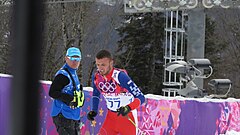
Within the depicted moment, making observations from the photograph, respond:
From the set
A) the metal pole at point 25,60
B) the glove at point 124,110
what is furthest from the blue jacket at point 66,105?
the metal pole at point 25,60

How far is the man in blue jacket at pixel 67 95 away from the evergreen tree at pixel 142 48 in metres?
15.4

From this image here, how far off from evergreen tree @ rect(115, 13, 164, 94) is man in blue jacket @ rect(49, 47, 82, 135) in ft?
50.6

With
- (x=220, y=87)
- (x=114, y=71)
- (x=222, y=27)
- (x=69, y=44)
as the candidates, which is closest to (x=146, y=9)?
(x=220, y=87)

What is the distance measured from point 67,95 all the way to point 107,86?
32 centimetres

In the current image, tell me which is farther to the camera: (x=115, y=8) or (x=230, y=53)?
(x=230, y=53)

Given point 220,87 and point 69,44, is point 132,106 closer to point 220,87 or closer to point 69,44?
point 220,87

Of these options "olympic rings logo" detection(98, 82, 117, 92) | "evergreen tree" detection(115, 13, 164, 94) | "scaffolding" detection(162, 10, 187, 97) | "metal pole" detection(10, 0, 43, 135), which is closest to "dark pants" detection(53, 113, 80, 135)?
"olympic rings logo" detection(98, 82, 117, 92)

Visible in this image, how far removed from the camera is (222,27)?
2009 centimetres

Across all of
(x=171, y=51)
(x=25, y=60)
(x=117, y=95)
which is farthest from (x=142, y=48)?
(x=25, y=60)

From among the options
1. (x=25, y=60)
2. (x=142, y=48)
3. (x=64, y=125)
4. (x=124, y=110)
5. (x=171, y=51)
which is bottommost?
(x=64, y=125)

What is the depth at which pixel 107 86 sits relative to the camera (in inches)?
137

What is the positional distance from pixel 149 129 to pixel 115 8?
44.5 feet

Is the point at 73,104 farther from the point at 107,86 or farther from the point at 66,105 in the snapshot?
the point at 107,86

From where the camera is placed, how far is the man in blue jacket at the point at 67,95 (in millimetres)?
3352
